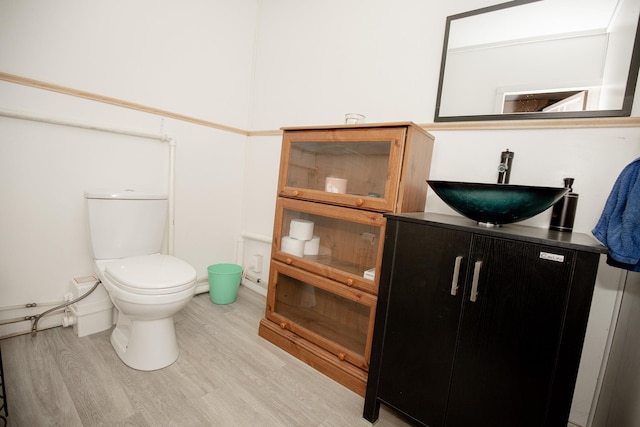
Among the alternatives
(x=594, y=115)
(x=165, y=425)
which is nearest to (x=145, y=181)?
(x=165, y=425)

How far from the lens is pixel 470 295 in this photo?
955 mm

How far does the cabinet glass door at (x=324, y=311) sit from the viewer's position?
4.53ft

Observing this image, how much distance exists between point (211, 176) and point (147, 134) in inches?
20.7

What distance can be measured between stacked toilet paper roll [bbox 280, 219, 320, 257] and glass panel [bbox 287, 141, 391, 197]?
8.5 inches

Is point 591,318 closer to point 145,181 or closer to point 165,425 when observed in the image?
point 165,425

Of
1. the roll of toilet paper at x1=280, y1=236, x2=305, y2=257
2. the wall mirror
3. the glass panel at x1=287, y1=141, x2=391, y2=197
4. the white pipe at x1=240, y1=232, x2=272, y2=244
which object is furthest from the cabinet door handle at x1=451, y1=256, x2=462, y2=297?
the white pipe at x1=240, y1=232, x2=272, y2=244

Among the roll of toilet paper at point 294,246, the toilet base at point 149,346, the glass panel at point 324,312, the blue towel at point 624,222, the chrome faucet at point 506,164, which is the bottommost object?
the toilet base at point 149,346

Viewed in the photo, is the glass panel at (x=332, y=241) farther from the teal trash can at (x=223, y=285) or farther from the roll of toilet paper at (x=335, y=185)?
the teal trash can at (x=223, y=285)

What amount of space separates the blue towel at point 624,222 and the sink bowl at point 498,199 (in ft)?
0.56

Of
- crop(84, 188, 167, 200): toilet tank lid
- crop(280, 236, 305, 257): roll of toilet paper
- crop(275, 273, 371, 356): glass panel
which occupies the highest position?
crop(84, 188, 167, 200): toilet tank lid

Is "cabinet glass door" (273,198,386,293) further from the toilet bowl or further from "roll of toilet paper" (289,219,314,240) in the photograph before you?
the toilet bowl

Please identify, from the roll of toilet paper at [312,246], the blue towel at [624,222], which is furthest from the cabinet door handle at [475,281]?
the roll of toilet paper at [312,246]

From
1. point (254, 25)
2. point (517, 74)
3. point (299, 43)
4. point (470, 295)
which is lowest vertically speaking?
point (470, 295)

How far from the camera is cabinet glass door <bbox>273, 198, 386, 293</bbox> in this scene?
1364mm
